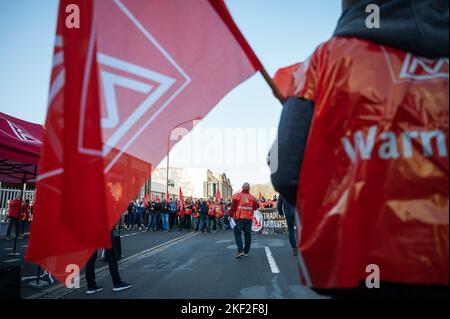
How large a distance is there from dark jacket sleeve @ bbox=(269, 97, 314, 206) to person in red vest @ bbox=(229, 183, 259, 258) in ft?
23.4

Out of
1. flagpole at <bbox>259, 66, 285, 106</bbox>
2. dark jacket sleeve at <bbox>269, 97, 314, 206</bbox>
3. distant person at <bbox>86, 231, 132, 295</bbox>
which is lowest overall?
distant person at <bbox>86, 231, 132, 295</bbox>

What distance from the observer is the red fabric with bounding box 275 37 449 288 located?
0.92 metres

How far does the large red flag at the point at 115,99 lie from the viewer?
109 cm

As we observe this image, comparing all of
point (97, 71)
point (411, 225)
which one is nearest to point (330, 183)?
point (411, 225)

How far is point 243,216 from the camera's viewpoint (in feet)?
26.6

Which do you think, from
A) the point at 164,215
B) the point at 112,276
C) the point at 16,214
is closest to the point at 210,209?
the point at 164,215

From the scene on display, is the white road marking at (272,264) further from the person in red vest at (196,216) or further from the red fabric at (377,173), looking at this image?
the person in red vest at (196,216)

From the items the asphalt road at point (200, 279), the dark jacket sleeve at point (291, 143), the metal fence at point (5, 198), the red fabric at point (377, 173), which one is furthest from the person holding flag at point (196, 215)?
the red fabric at point (377, 173)

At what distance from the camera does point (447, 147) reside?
919 millimetres

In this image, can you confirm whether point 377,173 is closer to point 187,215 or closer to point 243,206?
point 243,206

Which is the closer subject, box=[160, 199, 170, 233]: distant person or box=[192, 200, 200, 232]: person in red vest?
box=[192, 200, 200, 232]: person in red vest

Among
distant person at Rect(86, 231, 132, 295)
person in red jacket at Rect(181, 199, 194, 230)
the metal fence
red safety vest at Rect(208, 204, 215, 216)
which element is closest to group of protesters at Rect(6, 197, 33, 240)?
the metal fence

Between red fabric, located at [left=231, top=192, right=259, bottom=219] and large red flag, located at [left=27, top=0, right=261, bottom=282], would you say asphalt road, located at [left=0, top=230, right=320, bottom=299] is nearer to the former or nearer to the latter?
red fabric, located at [left=231, top=192, right=259, bottom=219]
